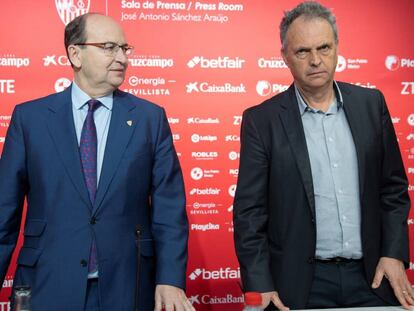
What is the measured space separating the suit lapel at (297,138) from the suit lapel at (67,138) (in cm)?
77

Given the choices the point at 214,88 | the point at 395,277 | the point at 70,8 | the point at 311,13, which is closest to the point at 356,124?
the point at 311,13

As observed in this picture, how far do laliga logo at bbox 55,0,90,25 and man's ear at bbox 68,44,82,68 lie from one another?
5.12 feet

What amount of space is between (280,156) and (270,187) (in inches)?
4.8

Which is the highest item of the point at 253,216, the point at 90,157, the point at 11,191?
the point at 90,157

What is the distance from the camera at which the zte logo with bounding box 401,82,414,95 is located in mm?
4297

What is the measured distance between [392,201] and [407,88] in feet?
7.23

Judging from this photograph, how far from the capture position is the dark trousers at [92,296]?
228 centimetres

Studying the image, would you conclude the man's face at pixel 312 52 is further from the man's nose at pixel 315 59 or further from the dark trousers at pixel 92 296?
the dark trousers at pixel 92 296

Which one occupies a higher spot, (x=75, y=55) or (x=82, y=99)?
(x=75, y=55)

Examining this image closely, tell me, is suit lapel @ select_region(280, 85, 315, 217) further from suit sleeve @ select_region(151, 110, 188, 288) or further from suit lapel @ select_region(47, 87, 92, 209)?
suit lapel @ select_region(47, 87, 92, 209)

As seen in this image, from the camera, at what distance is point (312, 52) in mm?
2326

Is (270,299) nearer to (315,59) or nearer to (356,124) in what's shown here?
(356,124)

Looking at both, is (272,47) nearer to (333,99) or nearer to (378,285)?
(333,99)

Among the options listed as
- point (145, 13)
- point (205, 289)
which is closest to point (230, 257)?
point (205, 289)
